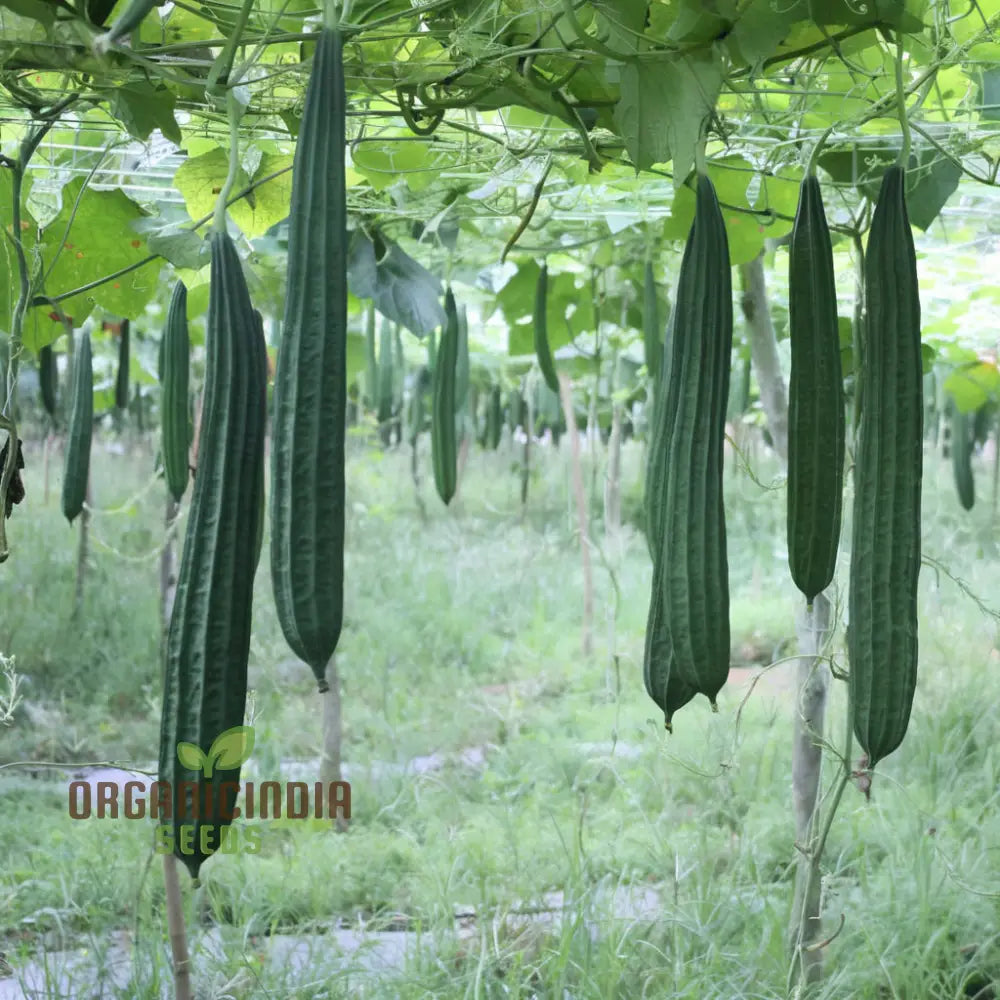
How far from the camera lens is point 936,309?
481cm

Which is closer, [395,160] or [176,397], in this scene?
[176,397]

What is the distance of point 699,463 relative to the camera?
1.10 metres

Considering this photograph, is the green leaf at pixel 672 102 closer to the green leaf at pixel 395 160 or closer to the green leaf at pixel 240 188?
the green leaf at pixel 240 188

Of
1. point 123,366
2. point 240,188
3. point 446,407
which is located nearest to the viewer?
point 240,188

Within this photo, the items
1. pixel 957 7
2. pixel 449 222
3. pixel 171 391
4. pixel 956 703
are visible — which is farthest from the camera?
pixel 956 703

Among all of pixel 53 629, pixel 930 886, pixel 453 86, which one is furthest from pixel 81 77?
pixel 53 629

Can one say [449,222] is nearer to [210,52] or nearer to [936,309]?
[210,52]

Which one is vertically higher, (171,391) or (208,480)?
(171,391)

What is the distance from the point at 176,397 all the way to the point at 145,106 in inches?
23.4

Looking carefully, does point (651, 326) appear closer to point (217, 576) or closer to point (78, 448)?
point (78, 448)

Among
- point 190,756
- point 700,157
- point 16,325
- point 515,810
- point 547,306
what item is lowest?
point 515,810

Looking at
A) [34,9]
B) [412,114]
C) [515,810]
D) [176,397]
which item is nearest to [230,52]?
[34,9]

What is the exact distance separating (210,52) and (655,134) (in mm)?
631

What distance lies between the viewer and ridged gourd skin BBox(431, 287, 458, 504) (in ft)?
7.99
